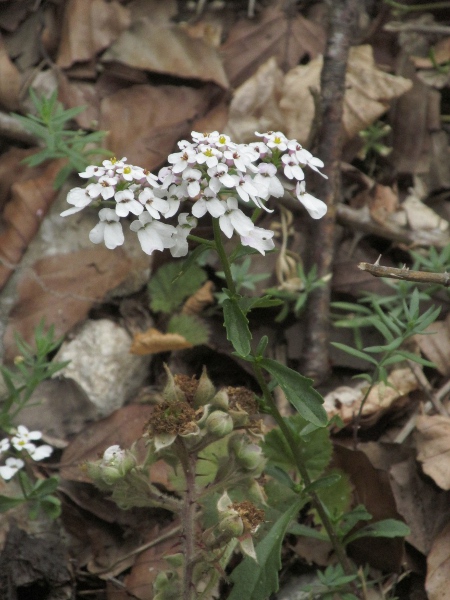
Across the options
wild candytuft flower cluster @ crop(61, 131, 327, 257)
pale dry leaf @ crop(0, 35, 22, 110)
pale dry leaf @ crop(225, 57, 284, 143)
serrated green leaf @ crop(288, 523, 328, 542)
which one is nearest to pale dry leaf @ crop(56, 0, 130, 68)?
pale dry leaf @ crop(0, 35, 22, 110)

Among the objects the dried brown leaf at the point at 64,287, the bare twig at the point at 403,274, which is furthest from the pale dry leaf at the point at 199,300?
the bare twig at the point at 403,274

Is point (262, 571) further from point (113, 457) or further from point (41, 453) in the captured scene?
point (41, 453)

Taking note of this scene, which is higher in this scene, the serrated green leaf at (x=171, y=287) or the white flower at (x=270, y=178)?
the white flower at (x=270, y=178)

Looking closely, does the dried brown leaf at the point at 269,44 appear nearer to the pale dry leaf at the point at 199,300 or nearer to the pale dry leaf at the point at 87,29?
the pale dry leaf at the point at 87,29

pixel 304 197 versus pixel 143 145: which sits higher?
pixel 304 197

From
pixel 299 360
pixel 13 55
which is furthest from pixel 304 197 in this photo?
pixel 13 55

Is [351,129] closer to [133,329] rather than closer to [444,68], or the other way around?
[444,68]
